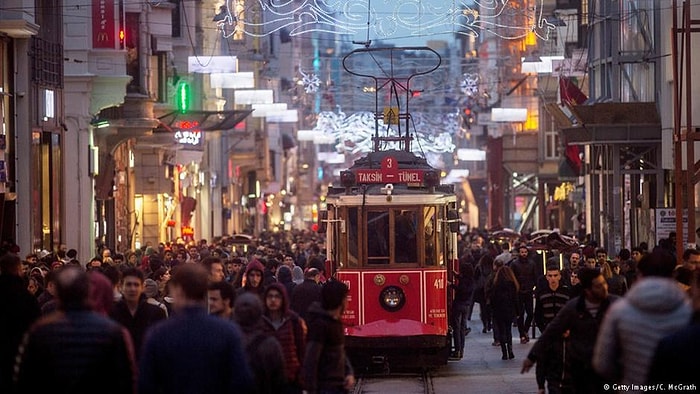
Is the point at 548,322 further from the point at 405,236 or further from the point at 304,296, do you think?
the point at 405,236

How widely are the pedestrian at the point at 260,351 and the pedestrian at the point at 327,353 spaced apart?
815 millimetres

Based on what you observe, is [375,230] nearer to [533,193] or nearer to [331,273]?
[331,273]

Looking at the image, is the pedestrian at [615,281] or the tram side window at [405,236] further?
the tram side window at [405,236]

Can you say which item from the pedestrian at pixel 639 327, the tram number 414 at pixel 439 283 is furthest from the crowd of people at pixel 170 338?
the tram number 414 at pixel 439 283

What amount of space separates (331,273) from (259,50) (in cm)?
5196

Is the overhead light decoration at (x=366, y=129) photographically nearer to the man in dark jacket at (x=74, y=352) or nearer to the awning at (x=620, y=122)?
the awning at (x=620, y=122)

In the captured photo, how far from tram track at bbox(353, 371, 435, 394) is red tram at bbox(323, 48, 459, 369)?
0.31 metres

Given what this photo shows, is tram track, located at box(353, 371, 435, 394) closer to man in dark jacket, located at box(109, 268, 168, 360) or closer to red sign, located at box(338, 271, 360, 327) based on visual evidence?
red sign, located at box(338, 271, 360, 327)

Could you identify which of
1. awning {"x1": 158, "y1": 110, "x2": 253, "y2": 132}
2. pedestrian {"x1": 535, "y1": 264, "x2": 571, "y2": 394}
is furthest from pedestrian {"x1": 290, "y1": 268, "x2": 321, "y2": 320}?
awning {"x1": 158, "y1": 110, "x2": 253, "y2": 132}

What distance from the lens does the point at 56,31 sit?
1441 inches

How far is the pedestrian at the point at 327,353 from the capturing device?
42.4ft

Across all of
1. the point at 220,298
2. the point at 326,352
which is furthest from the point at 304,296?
the point at 220,298

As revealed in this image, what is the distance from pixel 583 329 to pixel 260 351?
2593 millimetres

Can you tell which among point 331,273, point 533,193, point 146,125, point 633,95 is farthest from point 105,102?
point 533,193
